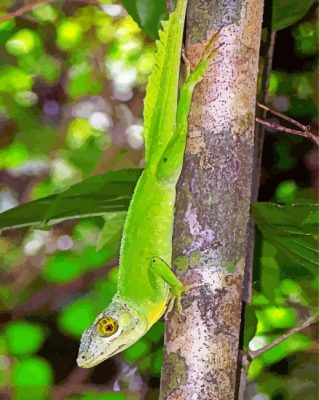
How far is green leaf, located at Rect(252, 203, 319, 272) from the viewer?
44.1 inches

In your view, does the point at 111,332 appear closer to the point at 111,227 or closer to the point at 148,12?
the point at 111,227

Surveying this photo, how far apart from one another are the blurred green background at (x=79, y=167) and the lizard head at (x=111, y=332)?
60.1 inches

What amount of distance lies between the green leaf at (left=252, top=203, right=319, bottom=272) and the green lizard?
0.19 metres

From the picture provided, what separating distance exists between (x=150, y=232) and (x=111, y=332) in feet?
0.64

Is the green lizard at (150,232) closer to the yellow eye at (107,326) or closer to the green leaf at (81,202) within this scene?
the yellow eye at (107,326)

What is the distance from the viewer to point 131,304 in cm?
108

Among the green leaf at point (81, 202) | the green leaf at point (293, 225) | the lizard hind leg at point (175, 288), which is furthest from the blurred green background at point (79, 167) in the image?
the lizard hind leg at point (175, 288)

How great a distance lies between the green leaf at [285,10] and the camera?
1309 mm

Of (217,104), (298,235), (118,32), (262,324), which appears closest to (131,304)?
(298,235)

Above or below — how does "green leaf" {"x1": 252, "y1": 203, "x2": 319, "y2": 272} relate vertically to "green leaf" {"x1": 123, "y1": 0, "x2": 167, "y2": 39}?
below

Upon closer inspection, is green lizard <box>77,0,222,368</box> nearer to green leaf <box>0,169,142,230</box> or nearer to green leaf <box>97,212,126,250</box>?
green leaf <box>0,169,142,230</box>

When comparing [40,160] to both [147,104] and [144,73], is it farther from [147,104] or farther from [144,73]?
[147,104]

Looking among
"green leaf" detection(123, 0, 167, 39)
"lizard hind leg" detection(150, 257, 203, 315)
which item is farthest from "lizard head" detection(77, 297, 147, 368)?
"green leaf" detection(123, 0, 167, 39)

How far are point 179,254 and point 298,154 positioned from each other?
222cm
